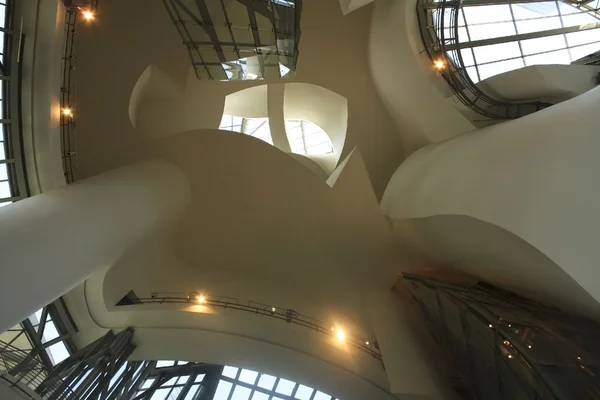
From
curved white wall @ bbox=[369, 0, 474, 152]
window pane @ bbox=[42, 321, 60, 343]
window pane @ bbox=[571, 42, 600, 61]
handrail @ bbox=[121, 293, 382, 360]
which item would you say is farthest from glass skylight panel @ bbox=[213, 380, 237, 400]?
window pane @ bbox=[571, 42, 600, 61]

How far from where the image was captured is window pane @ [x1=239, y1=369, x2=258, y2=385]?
60.5 ft

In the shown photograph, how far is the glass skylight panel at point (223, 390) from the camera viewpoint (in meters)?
18.1

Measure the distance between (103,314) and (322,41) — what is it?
9.85 metres

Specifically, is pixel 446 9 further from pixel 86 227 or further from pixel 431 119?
pixel 86 227

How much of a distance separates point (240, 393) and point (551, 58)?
1757 centimetres

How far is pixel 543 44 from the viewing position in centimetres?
1311

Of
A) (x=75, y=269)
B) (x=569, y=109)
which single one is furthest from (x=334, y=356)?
(x=569, y=109)

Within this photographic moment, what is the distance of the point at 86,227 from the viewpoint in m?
6.68

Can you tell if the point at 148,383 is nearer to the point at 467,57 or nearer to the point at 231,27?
the point at 231,27

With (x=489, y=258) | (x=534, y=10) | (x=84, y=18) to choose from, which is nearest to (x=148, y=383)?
(x=84, y=18)

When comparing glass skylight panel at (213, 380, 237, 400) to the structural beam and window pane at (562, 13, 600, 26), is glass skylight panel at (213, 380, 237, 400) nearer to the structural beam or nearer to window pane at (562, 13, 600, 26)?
the structural beam

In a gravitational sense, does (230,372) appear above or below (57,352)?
above

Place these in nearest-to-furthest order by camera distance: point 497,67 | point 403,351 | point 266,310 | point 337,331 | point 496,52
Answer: point 403,351
point 337,331
point 266,310
point 497,67
point 496,52

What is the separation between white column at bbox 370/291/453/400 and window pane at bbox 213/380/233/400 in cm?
984
